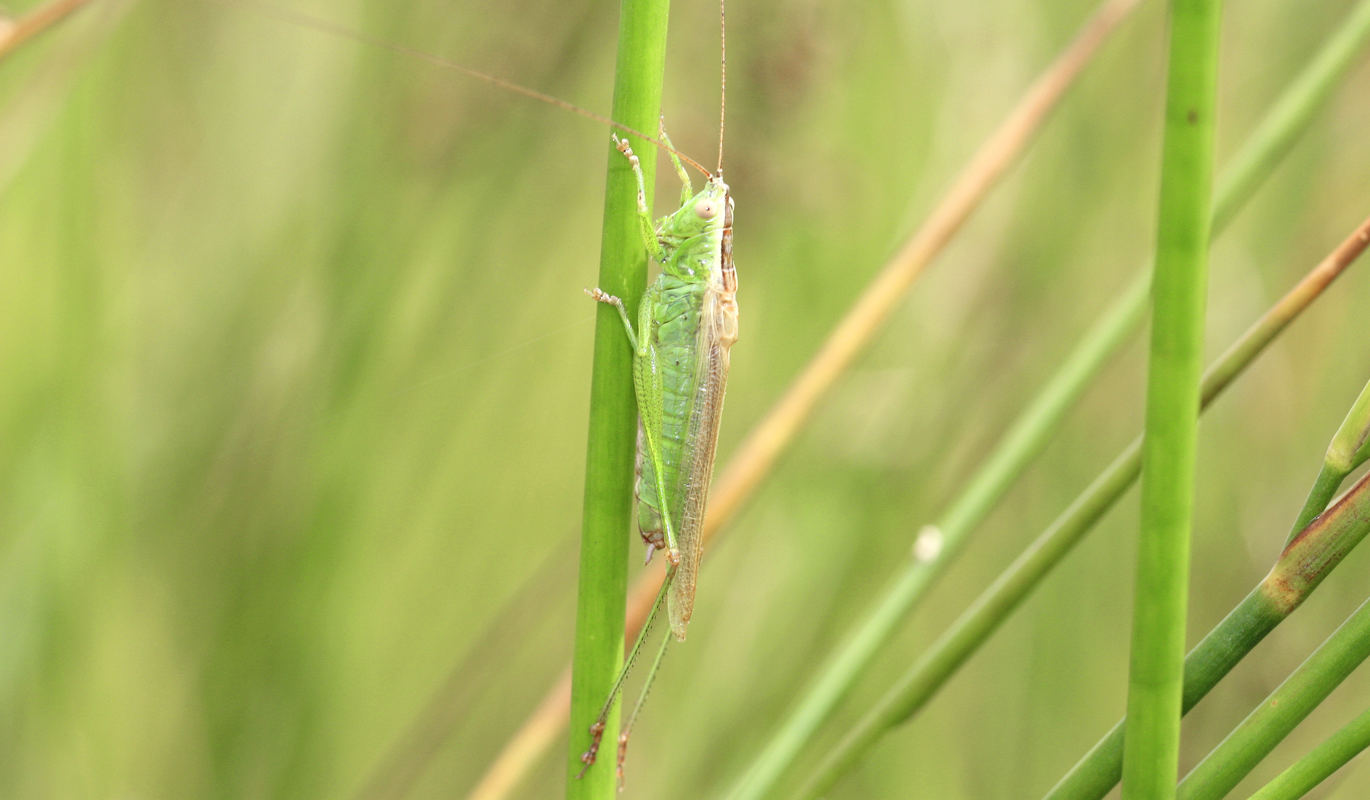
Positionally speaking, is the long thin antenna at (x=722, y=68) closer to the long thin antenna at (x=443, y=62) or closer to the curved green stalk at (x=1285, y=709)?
the long thin antenna at (x=443, y=62)

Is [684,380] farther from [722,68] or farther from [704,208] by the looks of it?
[722,68]

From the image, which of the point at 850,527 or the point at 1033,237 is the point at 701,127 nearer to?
the point at 1033,237

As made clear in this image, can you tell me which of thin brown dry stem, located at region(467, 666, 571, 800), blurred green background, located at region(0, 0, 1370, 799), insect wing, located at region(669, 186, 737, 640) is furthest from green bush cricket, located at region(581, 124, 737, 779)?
blurred green background, located at region(0, 0, 1370, 799)

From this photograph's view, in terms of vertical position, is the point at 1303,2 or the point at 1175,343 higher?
the point at 1303,2

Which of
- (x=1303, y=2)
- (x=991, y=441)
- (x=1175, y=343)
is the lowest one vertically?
(x=1175, y=343)

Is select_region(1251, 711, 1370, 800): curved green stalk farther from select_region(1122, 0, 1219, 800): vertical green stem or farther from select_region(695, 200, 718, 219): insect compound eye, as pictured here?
select_region(695, 200, 718, 219): insect compound eye

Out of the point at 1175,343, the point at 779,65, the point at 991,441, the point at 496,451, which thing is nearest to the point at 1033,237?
the point at 991,441

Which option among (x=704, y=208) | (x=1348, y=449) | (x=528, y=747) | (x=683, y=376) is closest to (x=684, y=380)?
(x=683, y=376)
